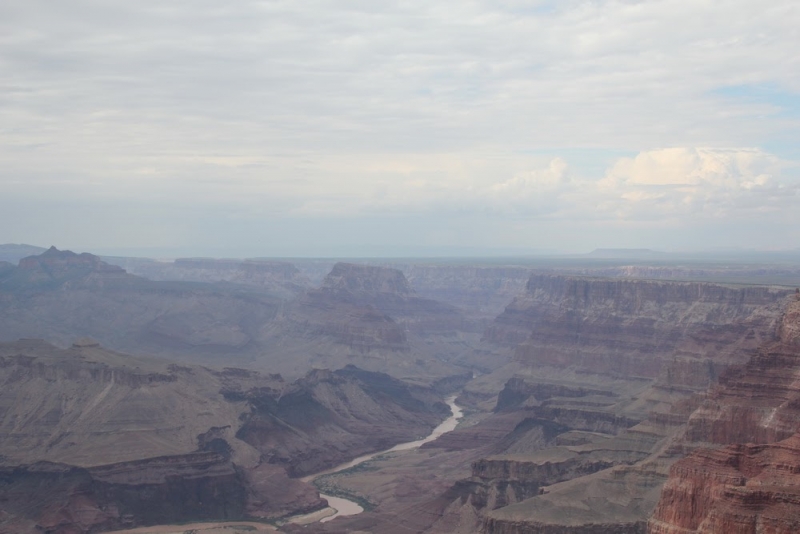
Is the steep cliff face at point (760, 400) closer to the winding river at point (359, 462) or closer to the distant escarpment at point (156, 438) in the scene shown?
the winding river at point (359, 462)

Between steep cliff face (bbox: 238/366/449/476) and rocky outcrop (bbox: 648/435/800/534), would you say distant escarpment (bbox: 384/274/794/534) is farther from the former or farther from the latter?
rocky outcrop (bbox: 648/435/800/534)

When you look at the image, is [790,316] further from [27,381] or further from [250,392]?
[27,381]

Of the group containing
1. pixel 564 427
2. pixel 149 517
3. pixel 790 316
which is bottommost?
pixel 149 517

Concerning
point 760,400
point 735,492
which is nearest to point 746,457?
point 735,492

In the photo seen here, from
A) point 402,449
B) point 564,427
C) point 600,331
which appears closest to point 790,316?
point 564,427

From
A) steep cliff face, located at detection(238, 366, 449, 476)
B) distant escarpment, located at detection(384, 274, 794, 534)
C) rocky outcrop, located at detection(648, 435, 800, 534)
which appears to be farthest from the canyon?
steep cliff face, located at detection(238, 366, 449, 476)

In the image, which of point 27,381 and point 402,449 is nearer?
point 27,381
